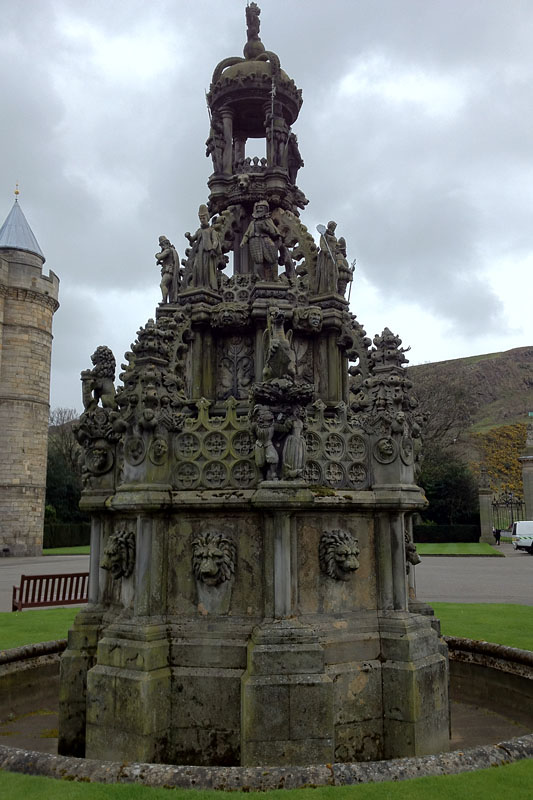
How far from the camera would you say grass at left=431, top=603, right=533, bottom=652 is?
1047cm

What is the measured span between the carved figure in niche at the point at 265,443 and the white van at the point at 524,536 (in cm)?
3283

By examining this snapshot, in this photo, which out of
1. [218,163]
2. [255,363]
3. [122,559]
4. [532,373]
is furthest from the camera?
[532,373]

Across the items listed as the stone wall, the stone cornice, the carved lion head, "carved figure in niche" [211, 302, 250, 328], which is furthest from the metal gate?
the carved lion head

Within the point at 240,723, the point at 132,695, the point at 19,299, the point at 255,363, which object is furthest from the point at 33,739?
the point at 19,299

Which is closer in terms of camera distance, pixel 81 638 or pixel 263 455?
pixel 263 455

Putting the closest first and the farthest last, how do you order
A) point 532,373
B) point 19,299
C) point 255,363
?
point 255,363
point 19,299
point 532,373

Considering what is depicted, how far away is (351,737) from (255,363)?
429cm

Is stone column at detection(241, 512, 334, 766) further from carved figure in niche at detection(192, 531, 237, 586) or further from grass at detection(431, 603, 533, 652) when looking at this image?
grass at detection(431, 603, 533, 652)

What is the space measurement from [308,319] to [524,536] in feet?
105

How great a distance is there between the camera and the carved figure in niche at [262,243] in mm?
8352

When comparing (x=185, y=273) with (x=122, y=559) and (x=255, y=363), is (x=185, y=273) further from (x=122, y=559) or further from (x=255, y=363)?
(x=122, y=559)

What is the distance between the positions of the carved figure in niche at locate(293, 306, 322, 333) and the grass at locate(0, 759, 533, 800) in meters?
5.16

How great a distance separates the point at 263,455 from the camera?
589 centimetres

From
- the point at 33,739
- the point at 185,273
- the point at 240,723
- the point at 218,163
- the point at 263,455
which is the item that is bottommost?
the point at 33,739
